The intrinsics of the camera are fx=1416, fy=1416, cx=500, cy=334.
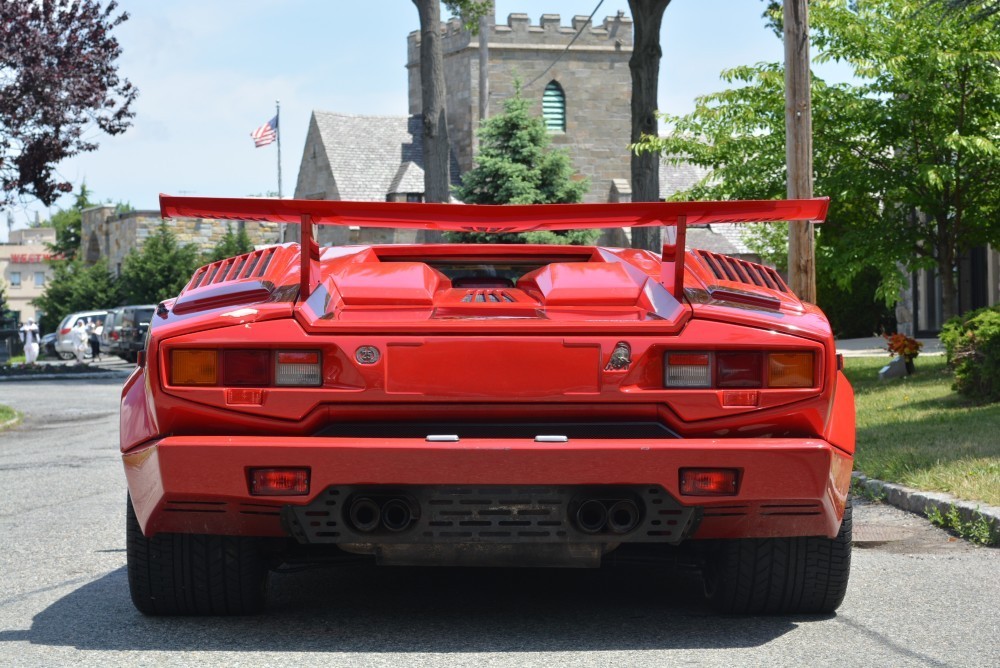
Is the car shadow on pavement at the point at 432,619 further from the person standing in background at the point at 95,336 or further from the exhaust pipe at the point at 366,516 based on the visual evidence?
the person standing in background at the point at 95,336

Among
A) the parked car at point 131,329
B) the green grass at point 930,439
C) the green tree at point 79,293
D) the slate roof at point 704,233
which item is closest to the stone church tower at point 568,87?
the slate roof at point 704,233

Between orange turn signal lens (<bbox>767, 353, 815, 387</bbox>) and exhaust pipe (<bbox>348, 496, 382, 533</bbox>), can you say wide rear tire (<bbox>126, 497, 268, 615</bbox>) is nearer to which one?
exhaust pipe (<bbox>348, 496, 382, 533</bbox>)

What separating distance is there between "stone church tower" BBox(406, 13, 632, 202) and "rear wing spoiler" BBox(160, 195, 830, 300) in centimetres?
5842

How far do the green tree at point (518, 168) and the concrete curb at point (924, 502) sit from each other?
33910 mm

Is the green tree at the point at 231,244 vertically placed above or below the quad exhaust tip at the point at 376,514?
above

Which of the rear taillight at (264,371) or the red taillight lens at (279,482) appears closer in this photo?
Result: the red taillight lens at (279,482)

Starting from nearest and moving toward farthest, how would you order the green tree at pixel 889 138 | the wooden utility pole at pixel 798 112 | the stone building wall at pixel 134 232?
1. the wooden utility pole at pixel 798 112
2. the green tree at pixel 889 138
3. the stone building wall at pixel 134 232

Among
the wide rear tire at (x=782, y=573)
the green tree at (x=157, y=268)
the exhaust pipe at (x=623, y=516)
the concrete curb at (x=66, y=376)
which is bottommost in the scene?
the concrete curb at (x=66, y=376)

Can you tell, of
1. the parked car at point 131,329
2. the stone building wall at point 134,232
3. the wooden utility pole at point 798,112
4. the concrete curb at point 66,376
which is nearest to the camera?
the wooden utility pole at point 798,112

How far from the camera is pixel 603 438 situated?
4.54 meters

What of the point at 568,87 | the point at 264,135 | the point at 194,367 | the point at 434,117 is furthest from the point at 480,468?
the point at 568,87

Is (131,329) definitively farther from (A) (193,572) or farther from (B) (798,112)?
(A) (193,572)

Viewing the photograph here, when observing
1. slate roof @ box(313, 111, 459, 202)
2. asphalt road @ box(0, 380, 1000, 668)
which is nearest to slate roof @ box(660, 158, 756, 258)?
slate roof @ box(313, 111, 459, 202)

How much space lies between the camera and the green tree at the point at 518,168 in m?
43.4
